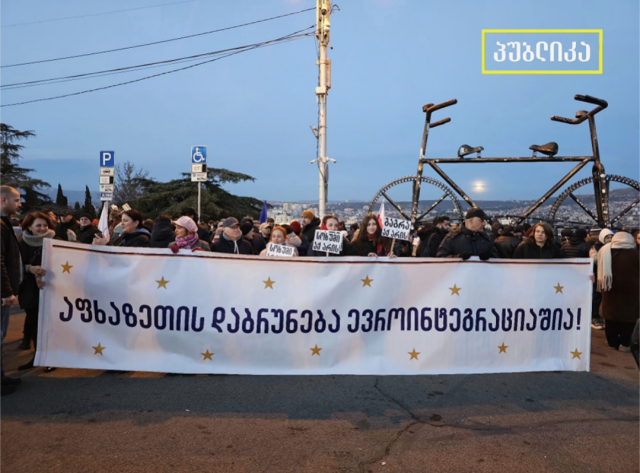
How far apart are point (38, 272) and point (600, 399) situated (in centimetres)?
551

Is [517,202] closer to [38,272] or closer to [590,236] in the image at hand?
[590,236]

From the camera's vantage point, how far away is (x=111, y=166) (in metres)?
12.5

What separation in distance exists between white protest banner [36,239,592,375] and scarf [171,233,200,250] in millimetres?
409

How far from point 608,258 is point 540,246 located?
3.22 feet

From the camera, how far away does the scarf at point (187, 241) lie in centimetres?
536

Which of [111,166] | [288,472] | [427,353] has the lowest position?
[288,472]

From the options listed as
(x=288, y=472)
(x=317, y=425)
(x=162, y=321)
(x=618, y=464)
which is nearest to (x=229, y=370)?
(x=162, y=321)

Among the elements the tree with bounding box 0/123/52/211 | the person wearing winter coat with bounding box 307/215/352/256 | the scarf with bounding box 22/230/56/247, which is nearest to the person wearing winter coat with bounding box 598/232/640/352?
the person wearing winter coat with bounding box 307/215/352/256

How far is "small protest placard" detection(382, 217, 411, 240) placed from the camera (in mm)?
5793

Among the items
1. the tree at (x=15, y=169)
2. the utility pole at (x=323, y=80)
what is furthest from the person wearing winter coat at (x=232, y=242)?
the tree at (x=15, y=169)

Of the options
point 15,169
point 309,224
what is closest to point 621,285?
point 309,224

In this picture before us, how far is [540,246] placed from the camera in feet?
20.9

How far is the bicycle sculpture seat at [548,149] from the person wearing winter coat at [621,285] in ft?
12.5

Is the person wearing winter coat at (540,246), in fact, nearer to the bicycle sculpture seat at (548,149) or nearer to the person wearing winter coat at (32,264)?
the bicycle sculpture seat at (548,149)
